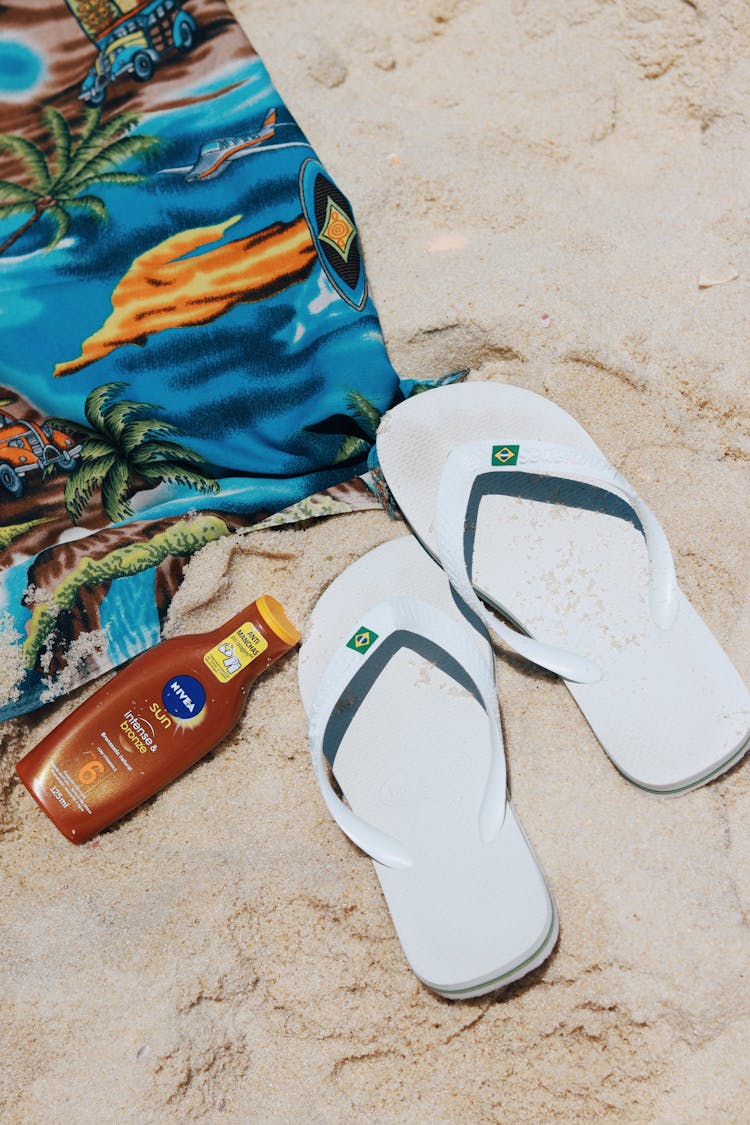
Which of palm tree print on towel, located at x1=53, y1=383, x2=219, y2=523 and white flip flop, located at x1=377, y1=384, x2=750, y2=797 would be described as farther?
palm tree print on towel, located at x1=53, y1=383, x2=219, y2=523

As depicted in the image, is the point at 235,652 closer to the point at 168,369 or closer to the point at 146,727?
the point at 146,727

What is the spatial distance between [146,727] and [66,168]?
818mm

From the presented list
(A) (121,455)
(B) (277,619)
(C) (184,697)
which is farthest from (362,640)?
(A) (121,455)

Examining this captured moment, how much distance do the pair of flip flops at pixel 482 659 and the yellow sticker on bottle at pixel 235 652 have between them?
8 cm

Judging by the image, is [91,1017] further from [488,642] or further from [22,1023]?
[488,642]

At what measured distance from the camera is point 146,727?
3.43ft

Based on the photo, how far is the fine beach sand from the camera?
3.15 feet

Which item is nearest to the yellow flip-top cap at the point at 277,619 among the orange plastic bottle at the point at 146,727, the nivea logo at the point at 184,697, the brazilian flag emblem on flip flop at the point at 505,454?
the orange plastic bottle at the point at 146,727

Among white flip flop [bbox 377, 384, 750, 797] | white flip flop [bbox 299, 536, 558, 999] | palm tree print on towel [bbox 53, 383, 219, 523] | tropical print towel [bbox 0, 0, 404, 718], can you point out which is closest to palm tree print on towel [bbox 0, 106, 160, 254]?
tropical print towel [bbox 0, 0, 404, 718]

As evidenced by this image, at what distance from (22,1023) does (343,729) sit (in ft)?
1.75

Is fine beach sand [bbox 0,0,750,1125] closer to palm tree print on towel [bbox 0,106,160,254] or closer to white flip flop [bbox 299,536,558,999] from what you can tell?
white flip flop [bbox 299,536,558,999]

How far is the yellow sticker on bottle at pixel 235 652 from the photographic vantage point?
106 cm

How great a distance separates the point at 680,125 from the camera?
125cm

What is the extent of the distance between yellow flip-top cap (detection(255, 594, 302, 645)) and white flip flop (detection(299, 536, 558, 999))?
0.04 metres
